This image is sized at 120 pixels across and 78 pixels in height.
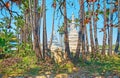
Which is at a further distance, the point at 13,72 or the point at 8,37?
the point at 8,37

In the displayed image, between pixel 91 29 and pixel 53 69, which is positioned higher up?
pixel 91 29

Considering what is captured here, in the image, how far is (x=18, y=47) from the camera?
84.1 ft

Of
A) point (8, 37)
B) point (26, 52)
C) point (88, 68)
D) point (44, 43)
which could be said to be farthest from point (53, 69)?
point (8, 37)

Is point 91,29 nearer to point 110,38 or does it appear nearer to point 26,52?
point 110,38

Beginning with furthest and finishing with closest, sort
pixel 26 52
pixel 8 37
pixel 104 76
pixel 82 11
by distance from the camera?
pixel 8 37 → pixel 26 52 → pixel 82 11 → pixel 104 76

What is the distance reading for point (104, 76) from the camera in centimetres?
1538

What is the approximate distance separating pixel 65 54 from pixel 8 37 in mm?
10162

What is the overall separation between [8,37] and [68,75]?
13.6m

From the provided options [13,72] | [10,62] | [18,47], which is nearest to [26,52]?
[18,47]

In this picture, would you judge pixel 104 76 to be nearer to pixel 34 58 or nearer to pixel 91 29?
pixel 34 58

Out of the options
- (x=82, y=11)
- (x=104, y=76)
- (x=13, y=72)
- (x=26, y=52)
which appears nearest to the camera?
(x=104, y=76)

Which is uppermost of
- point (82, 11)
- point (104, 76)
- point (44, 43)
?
point (82, 11)

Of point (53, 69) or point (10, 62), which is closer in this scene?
point (53, 69)

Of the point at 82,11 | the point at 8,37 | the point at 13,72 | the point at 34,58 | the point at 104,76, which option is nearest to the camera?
the point at 104,76
